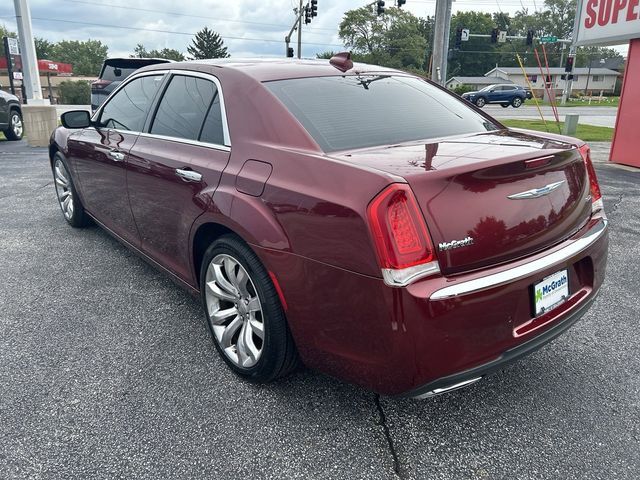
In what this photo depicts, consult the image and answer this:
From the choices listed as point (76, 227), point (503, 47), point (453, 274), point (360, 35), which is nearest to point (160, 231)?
point (453, 274)

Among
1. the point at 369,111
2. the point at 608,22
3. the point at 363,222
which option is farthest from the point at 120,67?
the point at 363,222

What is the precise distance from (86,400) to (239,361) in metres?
0.75

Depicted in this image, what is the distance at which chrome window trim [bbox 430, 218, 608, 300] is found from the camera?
1.87 metres

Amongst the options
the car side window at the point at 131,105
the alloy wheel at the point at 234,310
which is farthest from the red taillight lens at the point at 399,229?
the car side window at the point at 131,105

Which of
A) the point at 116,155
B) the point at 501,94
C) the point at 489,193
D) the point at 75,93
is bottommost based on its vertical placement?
the point at 75,93

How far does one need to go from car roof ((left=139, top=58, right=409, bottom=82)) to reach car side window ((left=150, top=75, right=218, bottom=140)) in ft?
0.37

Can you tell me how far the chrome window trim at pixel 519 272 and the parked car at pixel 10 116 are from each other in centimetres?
1368

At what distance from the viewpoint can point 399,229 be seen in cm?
187

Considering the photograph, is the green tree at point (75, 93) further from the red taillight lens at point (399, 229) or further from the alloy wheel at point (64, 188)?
the red taillight lens at point (399, 229)

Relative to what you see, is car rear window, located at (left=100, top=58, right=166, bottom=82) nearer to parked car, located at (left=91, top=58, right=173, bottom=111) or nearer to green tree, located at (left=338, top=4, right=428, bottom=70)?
parked car, located at (left=91, top=58, right=173, bottom=111)

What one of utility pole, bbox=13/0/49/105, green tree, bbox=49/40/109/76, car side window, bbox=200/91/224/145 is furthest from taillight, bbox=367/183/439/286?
green tree, bbox=49/40/109/76

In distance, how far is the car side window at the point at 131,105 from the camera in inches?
143

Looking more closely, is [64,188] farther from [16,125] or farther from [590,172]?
[16,125]

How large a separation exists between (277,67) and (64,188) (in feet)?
11.1
